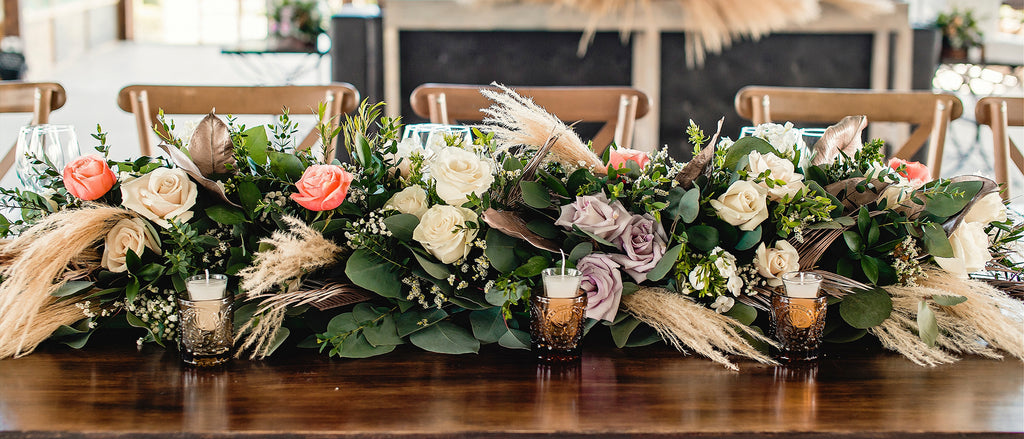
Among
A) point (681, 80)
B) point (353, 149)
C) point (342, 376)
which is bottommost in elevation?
point (342, 376)

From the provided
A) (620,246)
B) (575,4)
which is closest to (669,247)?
(620,246)

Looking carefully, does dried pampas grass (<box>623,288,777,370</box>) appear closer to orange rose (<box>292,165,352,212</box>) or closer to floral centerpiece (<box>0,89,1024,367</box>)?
floral centerpiece (<box>0,89,1024,367</box>)

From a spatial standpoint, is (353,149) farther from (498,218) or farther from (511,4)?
(511,4)

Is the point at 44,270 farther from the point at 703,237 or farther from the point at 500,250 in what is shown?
the point at 703,237

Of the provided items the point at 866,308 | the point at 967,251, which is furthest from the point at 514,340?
the point at 967,251

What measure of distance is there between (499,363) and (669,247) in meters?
0.20

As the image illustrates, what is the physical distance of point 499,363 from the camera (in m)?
0.81

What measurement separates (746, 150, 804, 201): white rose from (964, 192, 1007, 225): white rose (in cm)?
21

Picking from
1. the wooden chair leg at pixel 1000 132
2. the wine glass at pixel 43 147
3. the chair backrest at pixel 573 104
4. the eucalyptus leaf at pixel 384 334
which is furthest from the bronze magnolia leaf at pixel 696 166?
the wooden chair leg at pixel 1000 132

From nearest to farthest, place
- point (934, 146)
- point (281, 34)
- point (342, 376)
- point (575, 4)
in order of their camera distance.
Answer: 1. point (342, 376)
2. point (934, 146)
3. point (575, 4)
4. point (281, 34)

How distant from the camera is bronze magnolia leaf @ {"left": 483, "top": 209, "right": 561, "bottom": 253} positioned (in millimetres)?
802

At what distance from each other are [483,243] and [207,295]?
0.26 metres

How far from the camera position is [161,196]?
81 cm

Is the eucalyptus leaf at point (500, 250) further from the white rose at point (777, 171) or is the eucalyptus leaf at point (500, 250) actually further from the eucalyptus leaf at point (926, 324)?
the eucalyptus leaf at point (926, 324)
